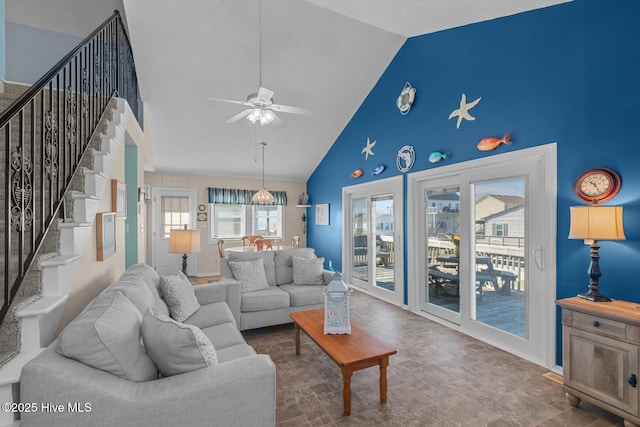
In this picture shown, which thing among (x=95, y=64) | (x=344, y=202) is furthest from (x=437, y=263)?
(x=95, y=64)

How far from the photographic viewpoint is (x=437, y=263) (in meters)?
3.97

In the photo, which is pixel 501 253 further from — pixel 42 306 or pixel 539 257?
pixel 42 306

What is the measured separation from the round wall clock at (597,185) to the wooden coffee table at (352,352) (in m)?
2.00

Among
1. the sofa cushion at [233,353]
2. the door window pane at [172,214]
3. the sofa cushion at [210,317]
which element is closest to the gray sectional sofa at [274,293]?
the sofa cushion at [210,317]

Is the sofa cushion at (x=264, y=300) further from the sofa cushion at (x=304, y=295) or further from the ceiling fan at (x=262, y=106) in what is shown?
the ceiling fan at (x=262, y=106)

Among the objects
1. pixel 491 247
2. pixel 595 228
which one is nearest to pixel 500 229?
pixel 491 247

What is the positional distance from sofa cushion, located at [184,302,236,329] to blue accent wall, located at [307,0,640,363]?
2.98 metres

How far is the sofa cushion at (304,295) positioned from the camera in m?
3.62

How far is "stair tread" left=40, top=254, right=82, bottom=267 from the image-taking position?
1.49 meters

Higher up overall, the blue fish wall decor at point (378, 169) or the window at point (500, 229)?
the blue fish wall decor at point (378, 169)

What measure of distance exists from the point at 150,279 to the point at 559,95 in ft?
13.1

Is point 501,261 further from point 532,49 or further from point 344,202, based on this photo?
point 344,202

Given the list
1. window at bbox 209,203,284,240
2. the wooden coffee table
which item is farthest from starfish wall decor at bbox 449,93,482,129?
window at bbox 209,203,284,240

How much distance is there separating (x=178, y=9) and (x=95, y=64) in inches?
53.0
